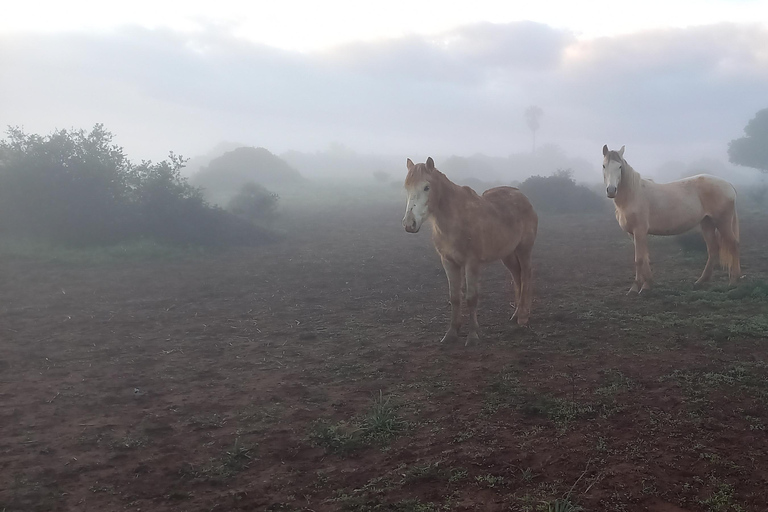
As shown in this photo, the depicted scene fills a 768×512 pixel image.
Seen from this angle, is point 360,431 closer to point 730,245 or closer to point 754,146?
point 730,245

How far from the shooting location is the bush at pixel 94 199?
14.8 metres

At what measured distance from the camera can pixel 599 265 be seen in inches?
445

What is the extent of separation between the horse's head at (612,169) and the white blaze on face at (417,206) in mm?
3632

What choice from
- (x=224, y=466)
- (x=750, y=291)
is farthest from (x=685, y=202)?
(x=224, y=466)

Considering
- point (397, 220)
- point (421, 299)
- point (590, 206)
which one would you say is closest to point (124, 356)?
point (421, 299)

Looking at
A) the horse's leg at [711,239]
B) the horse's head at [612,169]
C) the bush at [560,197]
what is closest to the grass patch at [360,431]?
the horse's head at [612,169]

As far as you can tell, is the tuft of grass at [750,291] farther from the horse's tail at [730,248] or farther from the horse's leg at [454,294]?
the horse's leg at [454,294]

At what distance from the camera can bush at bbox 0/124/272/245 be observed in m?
14.8

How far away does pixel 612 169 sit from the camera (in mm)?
8094

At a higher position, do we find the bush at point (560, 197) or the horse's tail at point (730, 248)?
the bush at point (560, 197)

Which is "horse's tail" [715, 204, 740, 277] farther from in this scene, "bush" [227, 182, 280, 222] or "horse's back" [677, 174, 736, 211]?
"bush" [227, 182, 280, 222]

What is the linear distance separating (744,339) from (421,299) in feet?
15.4

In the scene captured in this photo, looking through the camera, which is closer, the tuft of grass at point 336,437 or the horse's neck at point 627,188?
the tuft of grass at point 336,437

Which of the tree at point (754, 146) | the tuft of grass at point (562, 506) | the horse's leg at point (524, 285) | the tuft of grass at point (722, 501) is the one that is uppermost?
the tree at point (754, 146)
